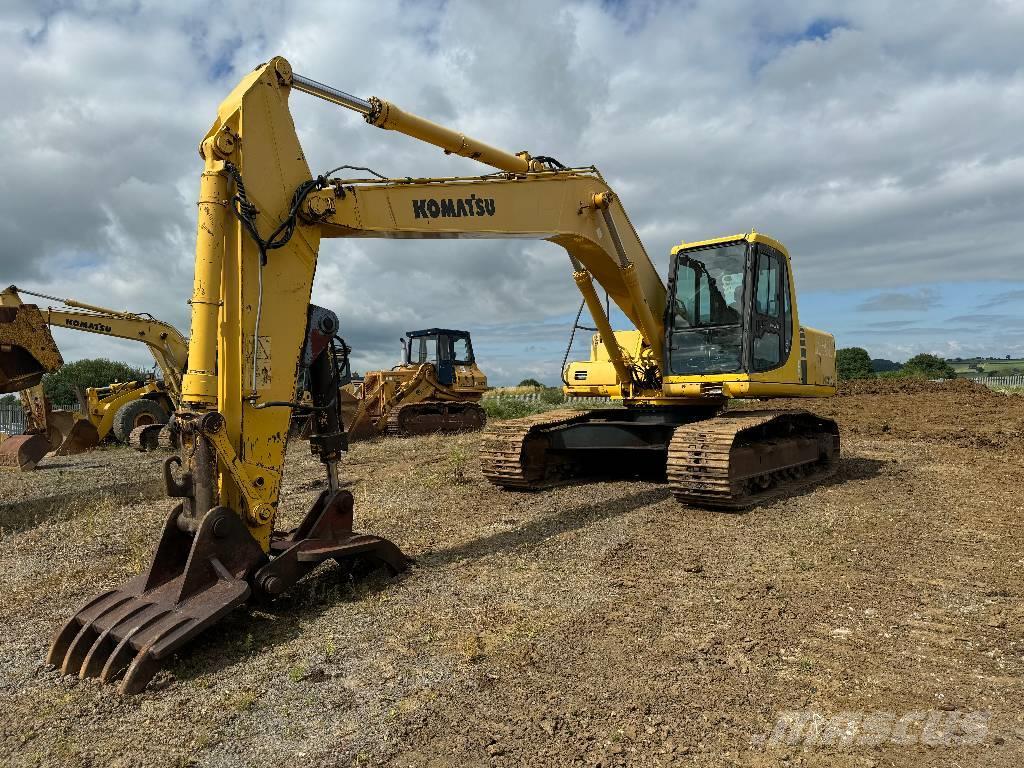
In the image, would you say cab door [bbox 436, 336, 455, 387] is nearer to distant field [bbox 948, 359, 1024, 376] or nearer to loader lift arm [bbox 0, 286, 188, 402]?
loader lift arm [bbox 0, 286, 188, 402]

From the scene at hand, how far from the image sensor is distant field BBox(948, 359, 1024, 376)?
43509 millimetres

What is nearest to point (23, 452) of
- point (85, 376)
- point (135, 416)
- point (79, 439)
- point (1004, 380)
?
point (79, 439)

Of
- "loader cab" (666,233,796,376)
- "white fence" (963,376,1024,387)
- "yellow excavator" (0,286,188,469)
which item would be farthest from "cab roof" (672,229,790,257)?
"white fence" (963,376,1024,387)

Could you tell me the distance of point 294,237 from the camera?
5555 mm

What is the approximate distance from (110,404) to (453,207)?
1348 centimetres

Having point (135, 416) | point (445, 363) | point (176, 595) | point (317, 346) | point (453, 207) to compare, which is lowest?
A: point (176, 595)

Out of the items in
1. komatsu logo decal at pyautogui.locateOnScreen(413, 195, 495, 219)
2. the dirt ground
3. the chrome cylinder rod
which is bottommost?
the dirt ground

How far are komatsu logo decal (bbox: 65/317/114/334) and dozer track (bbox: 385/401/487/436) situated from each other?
21.0ft

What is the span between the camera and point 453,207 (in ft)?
21.6

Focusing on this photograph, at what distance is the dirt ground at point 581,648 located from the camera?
3.41 meters

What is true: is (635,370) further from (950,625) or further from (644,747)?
(644,747)

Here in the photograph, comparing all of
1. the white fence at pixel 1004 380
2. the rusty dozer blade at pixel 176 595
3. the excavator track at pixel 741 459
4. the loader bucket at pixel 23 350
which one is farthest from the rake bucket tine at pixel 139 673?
the white fence at pixel 1004 380

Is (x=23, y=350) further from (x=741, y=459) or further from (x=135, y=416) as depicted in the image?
(x=741, y=459)

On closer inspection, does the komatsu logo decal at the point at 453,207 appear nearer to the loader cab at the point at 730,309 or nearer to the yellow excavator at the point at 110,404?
the loader cab at the point at 730,309
